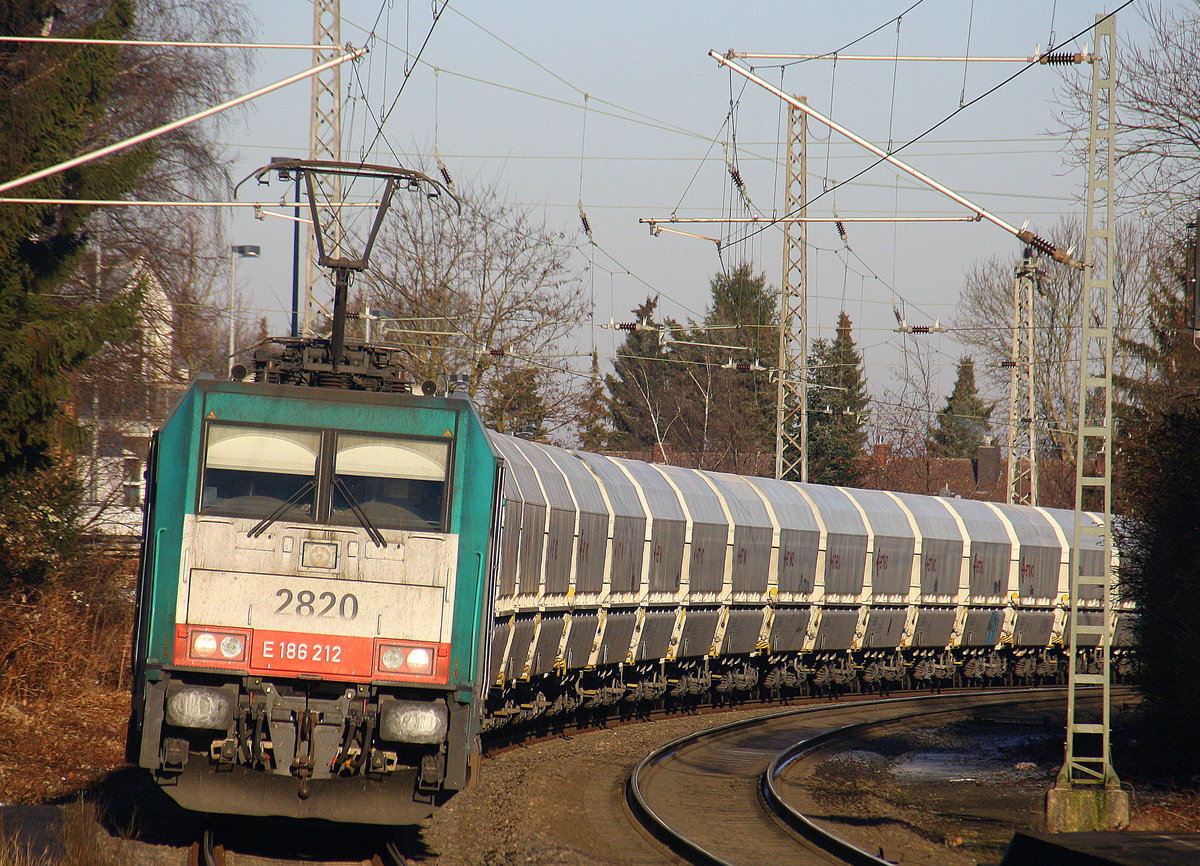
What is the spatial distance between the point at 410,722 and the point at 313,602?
3.44 ft

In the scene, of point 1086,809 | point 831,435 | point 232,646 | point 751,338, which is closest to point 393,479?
point 232,646

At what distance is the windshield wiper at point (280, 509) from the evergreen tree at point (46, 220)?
6148 millimetres

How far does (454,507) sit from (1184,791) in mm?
9177

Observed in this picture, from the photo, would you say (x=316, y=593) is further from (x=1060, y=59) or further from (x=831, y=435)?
(x=831, y=435)

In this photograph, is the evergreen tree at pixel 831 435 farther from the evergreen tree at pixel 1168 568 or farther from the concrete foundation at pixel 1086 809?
the concrete foundation at pixel 1086 809

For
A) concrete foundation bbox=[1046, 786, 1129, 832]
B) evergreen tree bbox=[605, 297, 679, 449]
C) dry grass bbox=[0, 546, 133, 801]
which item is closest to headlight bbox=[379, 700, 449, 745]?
dry grass bbox=[0, 546, 133, 801]

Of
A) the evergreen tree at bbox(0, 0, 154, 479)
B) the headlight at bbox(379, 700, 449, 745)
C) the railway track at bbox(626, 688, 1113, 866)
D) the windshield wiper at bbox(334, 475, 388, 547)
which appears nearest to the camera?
the headlight at bbox(379, 700, 449, 745)

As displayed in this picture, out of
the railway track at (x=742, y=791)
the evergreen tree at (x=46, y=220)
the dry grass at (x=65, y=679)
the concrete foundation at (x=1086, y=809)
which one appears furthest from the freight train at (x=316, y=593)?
the concrete foundation at (x=1086, y=809)

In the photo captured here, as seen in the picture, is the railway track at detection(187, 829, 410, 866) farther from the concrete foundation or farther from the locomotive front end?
the concrete foundation

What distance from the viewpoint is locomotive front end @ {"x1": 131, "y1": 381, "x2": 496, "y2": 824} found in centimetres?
871

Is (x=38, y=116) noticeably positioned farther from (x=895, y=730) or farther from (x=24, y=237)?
(x=895, y=730)

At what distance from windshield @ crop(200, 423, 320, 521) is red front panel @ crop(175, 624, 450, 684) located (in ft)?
2.75

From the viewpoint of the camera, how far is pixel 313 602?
893 centimetres

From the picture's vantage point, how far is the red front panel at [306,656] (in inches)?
346
